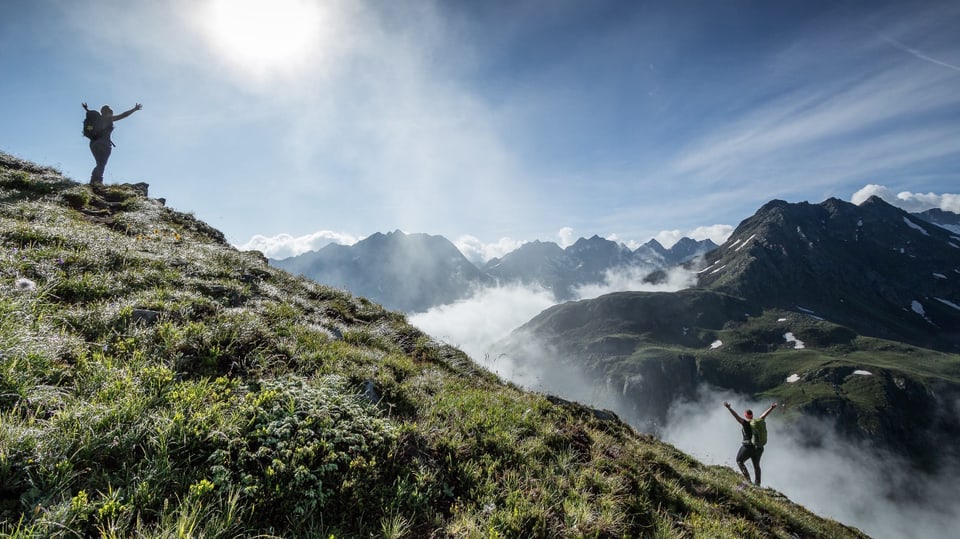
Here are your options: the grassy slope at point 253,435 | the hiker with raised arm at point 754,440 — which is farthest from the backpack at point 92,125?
the hiker with raised arm at point 754,440

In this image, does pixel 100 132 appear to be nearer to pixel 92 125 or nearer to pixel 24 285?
pixel 92 125

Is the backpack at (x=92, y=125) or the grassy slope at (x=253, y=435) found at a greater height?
the backpack at (x=92, y=125)

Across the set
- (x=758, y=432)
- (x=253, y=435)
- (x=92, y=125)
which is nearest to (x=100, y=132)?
(x=92, y=125)

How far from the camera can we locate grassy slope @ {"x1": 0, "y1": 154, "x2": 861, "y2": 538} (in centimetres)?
411

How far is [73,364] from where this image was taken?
5.90 metres

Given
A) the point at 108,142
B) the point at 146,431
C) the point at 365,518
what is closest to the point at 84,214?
the point at 108,142

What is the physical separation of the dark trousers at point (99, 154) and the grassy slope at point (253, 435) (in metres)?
14.4

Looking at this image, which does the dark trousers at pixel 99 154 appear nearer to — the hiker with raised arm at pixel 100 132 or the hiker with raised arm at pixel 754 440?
the hiker with raised arm at pixel 100 132

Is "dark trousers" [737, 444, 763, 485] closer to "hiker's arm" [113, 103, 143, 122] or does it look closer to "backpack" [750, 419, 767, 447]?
"backpack" [750, 419, 767, 447]

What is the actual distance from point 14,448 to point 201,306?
220 inches

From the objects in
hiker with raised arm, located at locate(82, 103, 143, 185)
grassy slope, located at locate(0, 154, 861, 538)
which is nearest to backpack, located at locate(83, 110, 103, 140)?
hiker with raised arm, located at locate(82, 103, 143, 185)

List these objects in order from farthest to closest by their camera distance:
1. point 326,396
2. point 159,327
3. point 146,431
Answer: point 159,327
point 326,396
point 146,431

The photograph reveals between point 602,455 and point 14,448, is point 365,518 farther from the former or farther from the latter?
point 602,455

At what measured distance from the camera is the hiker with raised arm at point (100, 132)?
22.1 metres
